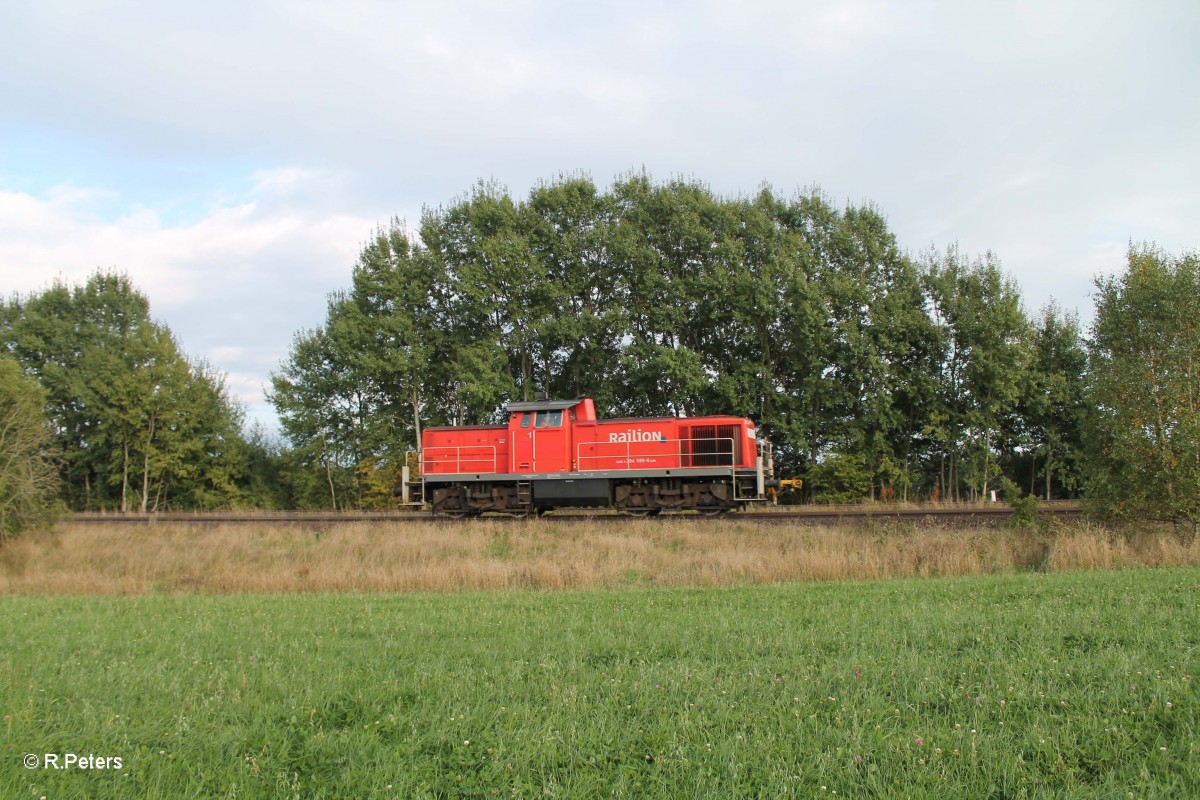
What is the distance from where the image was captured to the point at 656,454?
24.6m

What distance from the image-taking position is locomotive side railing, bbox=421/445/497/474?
2597 centimetres

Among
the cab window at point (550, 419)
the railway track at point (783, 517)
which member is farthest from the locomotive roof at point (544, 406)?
the railway track at point (783, 517)

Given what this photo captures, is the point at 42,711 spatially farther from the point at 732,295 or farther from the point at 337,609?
the point at 732,295

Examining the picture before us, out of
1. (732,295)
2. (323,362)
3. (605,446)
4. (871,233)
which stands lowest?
(605,446)

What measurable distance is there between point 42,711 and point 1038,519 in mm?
19243

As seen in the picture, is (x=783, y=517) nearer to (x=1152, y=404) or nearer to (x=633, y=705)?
(x=1152, y=404)

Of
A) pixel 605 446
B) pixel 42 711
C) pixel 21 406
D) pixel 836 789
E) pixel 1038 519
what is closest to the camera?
pixel 836 789

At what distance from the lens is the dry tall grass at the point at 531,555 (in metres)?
13.6

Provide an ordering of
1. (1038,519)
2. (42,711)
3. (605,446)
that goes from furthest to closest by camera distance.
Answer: (605,446), (1038,519), (42,711)

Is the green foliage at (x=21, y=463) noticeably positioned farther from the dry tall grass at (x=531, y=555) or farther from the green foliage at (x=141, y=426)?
the green foliage at (x=141, y=426)

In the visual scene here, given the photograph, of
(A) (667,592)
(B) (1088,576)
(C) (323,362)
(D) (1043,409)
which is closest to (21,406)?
(C) (323,362)

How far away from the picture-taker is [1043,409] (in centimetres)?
3303
